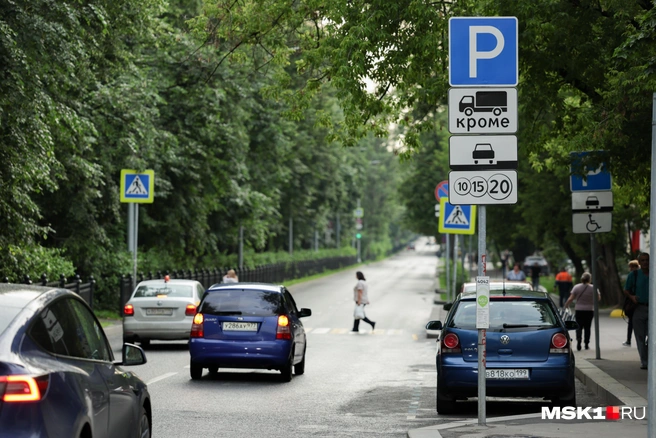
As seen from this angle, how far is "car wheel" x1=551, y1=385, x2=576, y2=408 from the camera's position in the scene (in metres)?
13.5

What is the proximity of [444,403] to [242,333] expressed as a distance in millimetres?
4750

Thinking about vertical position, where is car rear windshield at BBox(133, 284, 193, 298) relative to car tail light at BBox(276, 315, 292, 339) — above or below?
above

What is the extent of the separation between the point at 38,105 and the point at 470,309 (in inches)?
377

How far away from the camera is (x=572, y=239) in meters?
42.2

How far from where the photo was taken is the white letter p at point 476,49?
11.3 meters

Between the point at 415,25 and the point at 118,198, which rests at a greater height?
the point at 415,25

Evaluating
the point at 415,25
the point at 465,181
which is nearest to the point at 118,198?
the point at 415,25

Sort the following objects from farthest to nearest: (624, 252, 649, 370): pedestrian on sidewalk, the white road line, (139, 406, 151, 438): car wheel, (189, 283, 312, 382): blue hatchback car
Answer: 1. (624, 252, 649, 370): pedestrian on sidewalk
2. (189, 283, 312, 382): blue hatchback car
3. the white road line
4. (139, 406, 151, 438): car wheel

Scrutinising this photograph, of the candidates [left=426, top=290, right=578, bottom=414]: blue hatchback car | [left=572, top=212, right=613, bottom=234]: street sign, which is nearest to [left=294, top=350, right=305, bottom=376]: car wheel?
[left=572, top=212, right=613, bottom=234]: street sign

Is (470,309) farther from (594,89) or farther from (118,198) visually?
(118,198)

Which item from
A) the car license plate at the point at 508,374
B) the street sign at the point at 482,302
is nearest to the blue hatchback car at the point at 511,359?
the car license plate at the point at 508,374

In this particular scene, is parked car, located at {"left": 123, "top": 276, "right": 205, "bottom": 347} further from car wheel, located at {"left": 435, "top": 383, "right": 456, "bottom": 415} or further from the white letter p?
the white letter p

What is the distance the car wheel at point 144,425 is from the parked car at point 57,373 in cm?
25

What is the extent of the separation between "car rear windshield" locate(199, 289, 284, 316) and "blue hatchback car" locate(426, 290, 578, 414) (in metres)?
4.70
